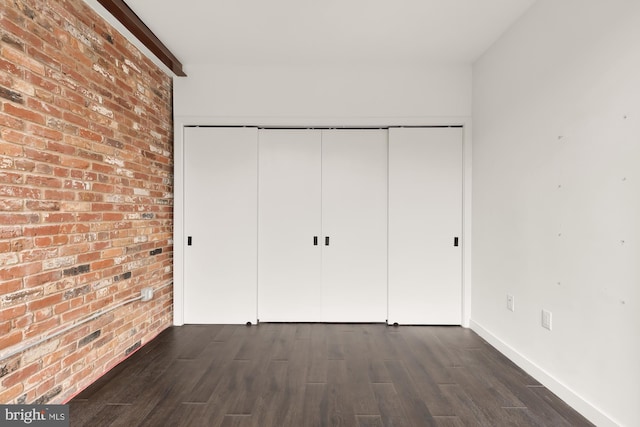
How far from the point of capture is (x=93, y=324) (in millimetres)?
2105

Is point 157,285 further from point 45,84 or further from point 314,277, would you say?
point 45,84

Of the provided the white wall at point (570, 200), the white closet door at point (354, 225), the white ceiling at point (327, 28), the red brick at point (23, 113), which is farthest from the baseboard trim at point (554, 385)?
the red brick at point (23, 113)

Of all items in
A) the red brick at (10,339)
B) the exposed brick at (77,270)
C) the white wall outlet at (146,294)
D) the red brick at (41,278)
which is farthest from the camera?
the white wall outlet at (146,294)

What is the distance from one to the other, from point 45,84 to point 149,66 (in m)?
1.20

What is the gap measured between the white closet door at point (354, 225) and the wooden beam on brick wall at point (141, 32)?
1614mm

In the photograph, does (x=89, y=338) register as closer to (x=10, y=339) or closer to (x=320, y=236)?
(x=10, y=339)

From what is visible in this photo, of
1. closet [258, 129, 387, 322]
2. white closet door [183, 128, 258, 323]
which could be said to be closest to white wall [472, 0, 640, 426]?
closet [258, 129, 387, 322]

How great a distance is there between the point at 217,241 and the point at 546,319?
9.36 ft

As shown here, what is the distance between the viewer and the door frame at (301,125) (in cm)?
309

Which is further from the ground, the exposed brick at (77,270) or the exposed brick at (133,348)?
the exposed brick at (77,270)

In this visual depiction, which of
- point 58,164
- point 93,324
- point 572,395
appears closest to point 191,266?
point 93,324

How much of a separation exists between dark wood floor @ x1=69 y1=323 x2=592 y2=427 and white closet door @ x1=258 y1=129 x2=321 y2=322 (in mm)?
335

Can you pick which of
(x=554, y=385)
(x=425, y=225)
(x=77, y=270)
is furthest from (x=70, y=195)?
(x=554, y=385)

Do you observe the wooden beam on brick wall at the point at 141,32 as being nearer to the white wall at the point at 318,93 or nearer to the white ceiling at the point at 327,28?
the white ceiling at the point at 327,28
